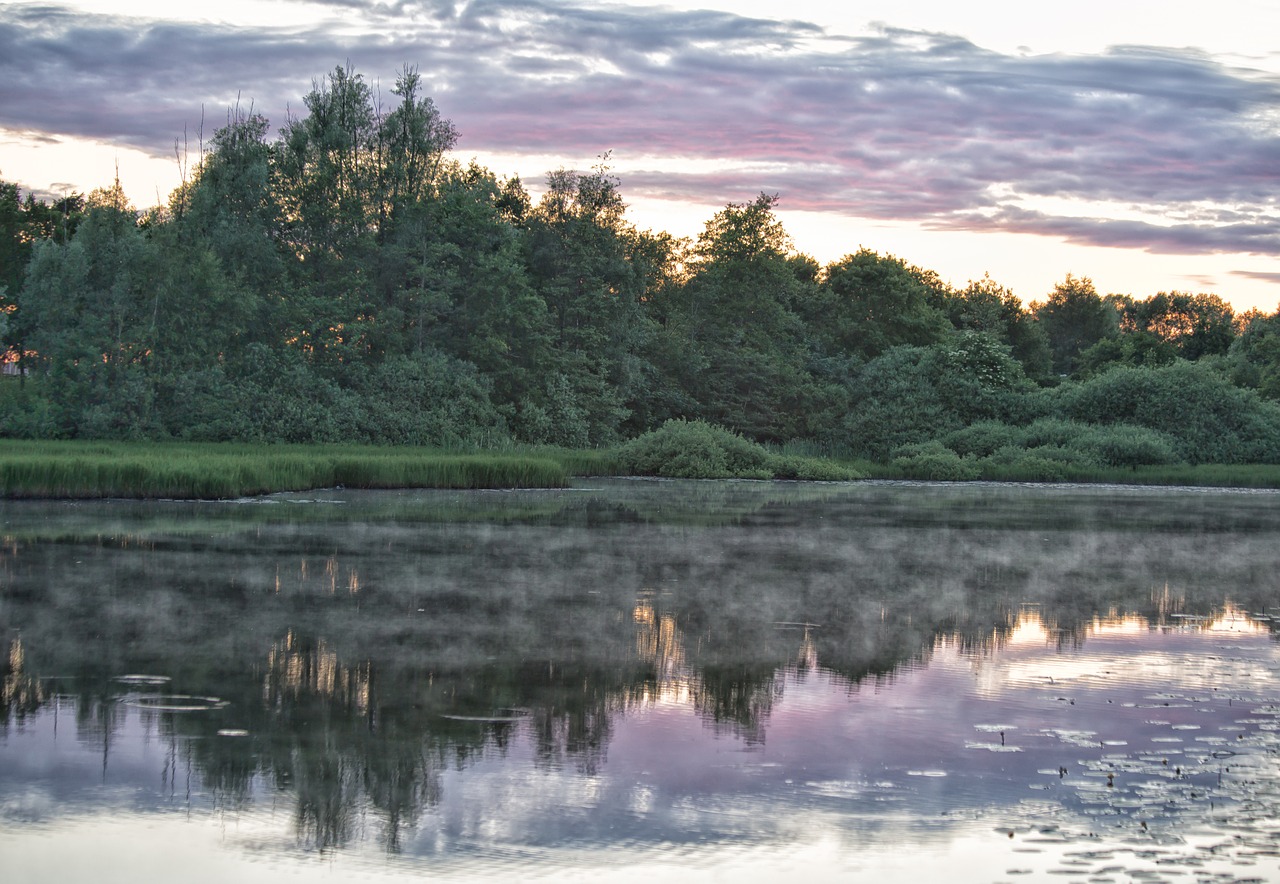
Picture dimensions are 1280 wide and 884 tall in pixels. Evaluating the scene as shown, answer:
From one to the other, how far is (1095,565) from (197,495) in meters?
18.5

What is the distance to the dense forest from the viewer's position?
42469 millimetres

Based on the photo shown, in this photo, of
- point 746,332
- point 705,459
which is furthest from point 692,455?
point 746,332

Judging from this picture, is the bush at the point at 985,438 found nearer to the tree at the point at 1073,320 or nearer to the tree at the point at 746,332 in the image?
the tree at the point at 746,332

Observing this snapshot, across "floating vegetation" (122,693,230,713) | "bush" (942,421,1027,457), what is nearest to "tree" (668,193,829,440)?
"bush" (942,421,1027,457)

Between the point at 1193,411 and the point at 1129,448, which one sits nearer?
the point at 1129,448

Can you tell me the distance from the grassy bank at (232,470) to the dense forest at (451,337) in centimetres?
693

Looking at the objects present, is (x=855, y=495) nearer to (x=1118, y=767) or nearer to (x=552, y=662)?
(x=552, y=662)

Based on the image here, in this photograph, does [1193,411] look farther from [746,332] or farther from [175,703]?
[175,703]

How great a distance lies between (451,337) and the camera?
5022cm

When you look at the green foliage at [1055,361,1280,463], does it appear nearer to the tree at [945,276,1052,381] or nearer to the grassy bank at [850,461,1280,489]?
the grassy bank at [850,461,1280,489]

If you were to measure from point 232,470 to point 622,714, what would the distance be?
20.6 metres

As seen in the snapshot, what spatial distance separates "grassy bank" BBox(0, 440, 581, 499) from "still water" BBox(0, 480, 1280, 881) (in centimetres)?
705

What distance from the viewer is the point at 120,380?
136ft

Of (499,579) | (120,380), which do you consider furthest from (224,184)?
(499,579)
